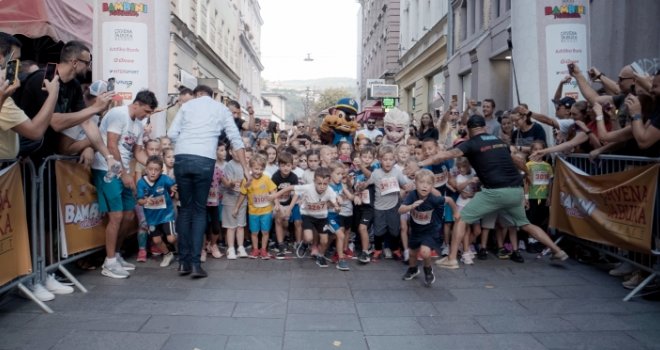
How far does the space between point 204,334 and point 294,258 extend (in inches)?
125

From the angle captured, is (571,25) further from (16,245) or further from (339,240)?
(16,245)


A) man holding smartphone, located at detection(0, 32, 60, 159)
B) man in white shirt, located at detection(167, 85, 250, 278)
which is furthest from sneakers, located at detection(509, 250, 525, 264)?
man holding smartphone, located at detection(0, 32, 60, 159)

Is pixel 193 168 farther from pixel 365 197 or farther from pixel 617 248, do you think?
pixel 617 248

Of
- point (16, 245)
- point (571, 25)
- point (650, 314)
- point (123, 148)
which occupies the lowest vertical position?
point (650, 314)

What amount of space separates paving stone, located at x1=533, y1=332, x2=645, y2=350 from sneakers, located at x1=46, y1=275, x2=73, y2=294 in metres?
4.22

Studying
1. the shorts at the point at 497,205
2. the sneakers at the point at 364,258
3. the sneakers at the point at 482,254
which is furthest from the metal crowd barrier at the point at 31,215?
the sneakers at the point at 482,254

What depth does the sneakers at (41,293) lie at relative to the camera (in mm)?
5025

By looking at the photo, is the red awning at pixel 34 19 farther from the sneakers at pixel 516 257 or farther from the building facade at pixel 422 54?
the building facade at pixel 422 54

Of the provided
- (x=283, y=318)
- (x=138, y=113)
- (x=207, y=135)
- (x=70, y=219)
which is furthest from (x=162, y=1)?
(x=283, y=318)

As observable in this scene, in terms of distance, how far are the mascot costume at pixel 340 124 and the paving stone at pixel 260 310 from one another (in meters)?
5.45

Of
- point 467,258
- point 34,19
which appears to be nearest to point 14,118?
point 34,19

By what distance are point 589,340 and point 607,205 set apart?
233 centimetres

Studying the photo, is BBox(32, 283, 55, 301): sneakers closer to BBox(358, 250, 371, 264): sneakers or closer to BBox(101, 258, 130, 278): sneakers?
BBox(101, 258, 130, 278): sneakers

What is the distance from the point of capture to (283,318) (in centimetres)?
468
